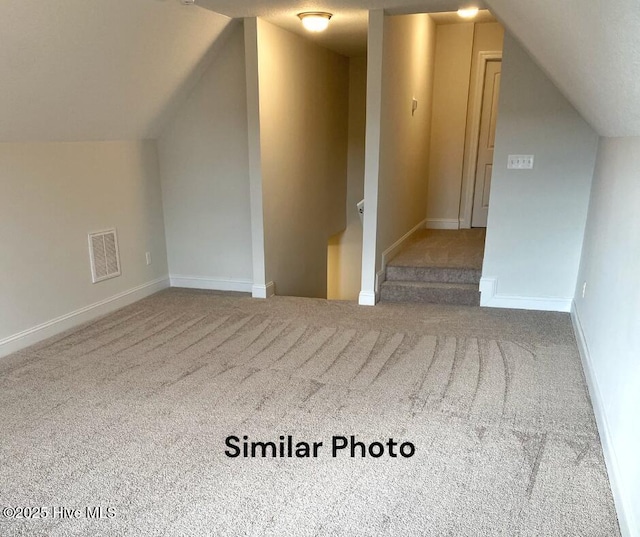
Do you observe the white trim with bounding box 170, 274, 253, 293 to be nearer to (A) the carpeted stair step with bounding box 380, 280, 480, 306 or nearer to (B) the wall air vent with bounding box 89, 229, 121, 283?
(B) the wall air vent with bounding box 89, 229, 121, 283

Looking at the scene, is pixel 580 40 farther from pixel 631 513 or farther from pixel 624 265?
pixel 631 513

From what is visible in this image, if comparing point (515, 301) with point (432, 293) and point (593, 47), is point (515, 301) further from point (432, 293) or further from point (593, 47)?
point (593, 47)

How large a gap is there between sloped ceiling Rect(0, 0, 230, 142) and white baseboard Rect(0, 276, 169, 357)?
50.1 inches

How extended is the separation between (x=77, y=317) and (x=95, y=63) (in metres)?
1.82

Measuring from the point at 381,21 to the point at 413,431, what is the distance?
296cm

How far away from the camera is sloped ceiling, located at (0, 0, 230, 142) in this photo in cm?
266

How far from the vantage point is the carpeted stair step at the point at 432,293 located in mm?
4176

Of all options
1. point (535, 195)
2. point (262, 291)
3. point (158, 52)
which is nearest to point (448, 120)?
point (535, 195)

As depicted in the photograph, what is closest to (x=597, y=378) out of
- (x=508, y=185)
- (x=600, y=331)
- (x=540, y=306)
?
(x=600, y=331)

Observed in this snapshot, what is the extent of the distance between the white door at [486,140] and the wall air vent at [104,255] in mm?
4013

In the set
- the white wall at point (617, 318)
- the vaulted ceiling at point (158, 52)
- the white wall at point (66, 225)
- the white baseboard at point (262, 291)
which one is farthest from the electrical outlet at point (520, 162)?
the white wall at point (66, 225)

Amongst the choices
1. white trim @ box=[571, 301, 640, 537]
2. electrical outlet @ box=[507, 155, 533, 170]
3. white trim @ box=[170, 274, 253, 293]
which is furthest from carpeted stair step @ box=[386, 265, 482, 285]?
white trim @ box=[170, 274, 253, 293]

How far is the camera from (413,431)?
2.32 metres

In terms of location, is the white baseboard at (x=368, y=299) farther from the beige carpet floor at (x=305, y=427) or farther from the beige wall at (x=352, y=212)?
the beige wall at (x=352, y=212)
